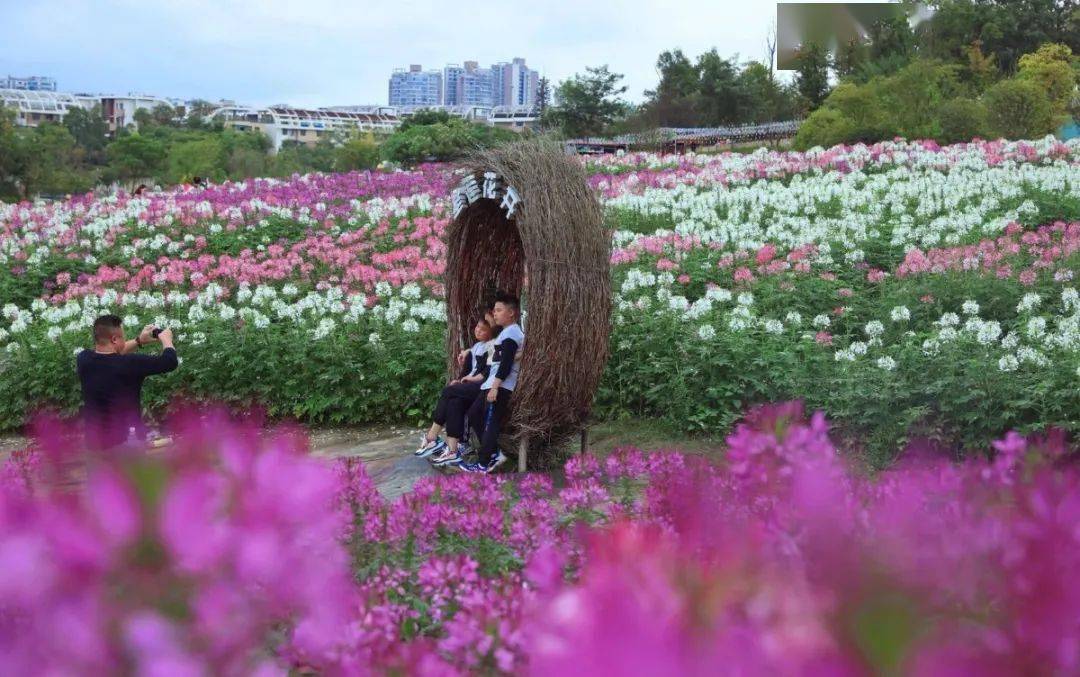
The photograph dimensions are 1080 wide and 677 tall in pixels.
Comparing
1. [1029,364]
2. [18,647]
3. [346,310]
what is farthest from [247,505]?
[346,310]

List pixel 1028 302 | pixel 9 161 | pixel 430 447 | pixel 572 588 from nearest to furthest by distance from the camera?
pixel 572 588 < pixel 430 447 < pixel 1028 302 < pixel 9 161

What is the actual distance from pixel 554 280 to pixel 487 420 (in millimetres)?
984

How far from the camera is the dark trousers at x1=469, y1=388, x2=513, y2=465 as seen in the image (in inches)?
233

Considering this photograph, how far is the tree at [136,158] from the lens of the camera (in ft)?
162

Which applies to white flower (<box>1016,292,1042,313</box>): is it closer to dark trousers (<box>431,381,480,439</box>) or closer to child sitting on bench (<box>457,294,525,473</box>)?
child sitting on bench (<box>457,294,525,473</box>)

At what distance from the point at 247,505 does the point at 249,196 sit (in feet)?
51.3

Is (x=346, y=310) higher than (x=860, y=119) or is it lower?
lower

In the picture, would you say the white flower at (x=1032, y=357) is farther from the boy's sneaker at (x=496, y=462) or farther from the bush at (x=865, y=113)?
the bush at (x=865, y=113)

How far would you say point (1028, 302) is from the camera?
24.2ft

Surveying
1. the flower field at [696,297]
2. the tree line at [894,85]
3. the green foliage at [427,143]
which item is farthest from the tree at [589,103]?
the flower field at [696,297]

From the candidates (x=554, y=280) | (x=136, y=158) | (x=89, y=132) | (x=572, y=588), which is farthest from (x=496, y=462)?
(x=89, y=132)

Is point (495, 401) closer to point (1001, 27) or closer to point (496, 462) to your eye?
point (496, 462)

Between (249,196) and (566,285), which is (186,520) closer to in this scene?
(566,285)

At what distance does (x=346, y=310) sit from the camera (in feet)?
29.5
